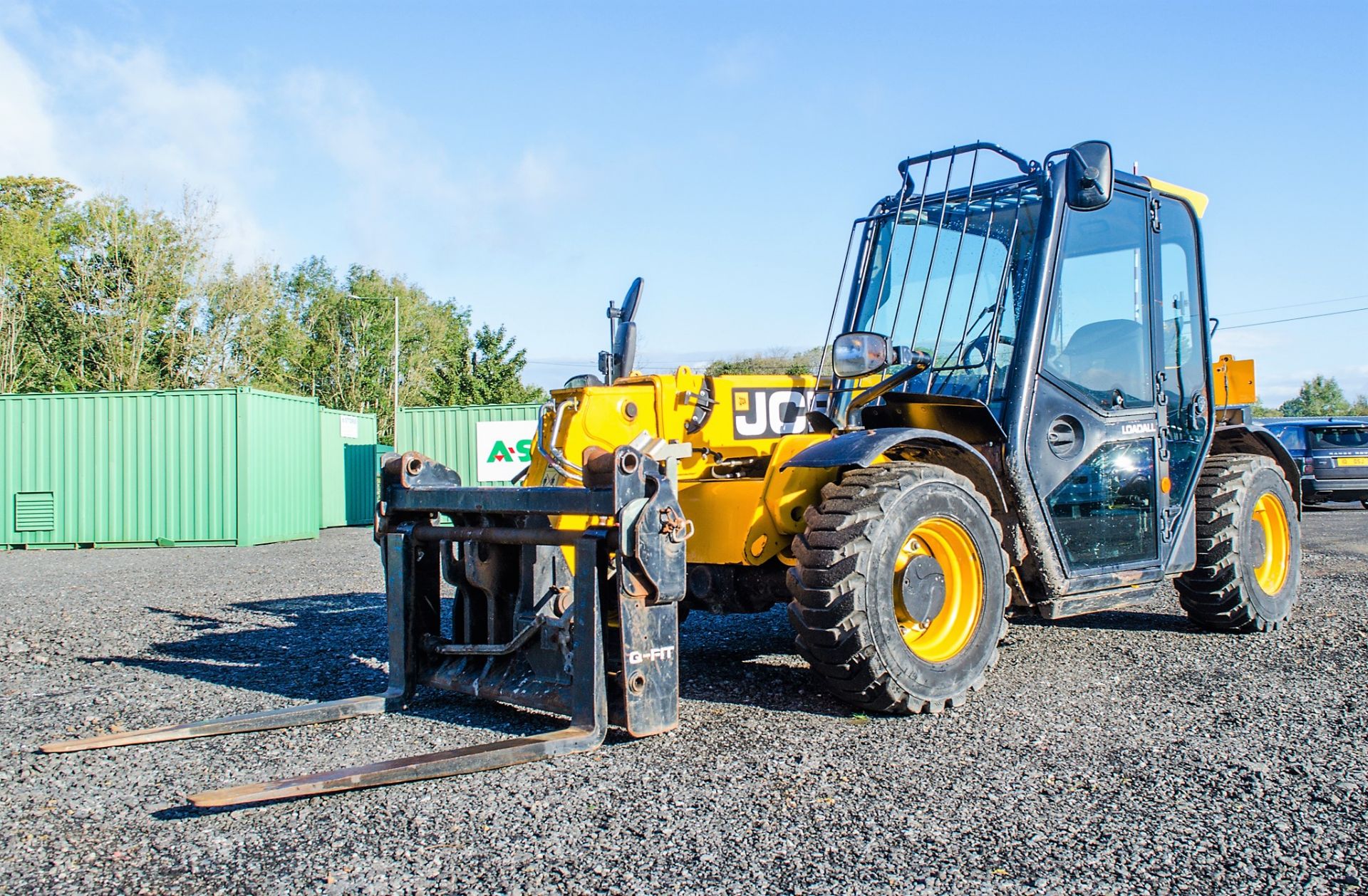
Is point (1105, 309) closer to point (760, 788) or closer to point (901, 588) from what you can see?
point (901, 588)

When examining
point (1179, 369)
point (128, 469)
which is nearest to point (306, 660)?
point (1179, 369)

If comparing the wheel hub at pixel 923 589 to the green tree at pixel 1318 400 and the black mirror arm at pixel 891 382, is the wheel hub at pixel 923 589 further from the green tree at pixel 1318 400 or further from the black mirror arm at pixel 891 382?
the green tree at pixel 1318 400

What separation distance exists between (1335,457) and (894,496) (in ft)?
64.3

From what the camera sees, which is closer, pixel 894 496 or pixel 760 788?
pixel 760 788

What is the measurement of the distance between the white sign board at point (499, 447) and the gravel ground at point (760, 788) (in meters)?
17.7

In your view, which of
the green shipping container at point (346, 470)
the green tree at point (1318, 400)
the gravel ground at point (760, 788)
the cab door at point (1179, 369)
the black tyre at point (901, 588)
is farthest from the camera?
the green tree at point (1318, 400)

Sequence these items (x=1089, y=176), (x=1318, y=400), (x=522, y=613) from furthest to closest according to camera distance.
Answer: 1. (x=1318, y=400)
2. (x=1089, y=176)
3. (x=522, y=613)

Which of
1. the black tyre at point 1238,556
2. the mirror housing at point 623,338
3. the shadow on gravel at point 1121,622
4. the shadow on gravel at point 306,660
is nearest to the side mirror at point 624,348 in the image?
the mirror housing at point 623,338

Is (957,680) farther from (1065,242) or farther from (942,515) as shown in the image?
(1065,242)

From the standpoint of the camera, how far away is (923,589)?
470cm

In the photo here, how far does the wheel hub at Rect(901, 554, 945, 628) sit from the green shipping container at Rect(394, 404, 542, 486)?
1985 cm

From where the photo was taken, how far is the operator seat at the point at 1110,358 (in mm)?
5773

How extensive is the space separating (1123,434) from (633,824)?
3957mm

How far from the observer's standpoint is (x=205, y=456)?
62.0 feet
